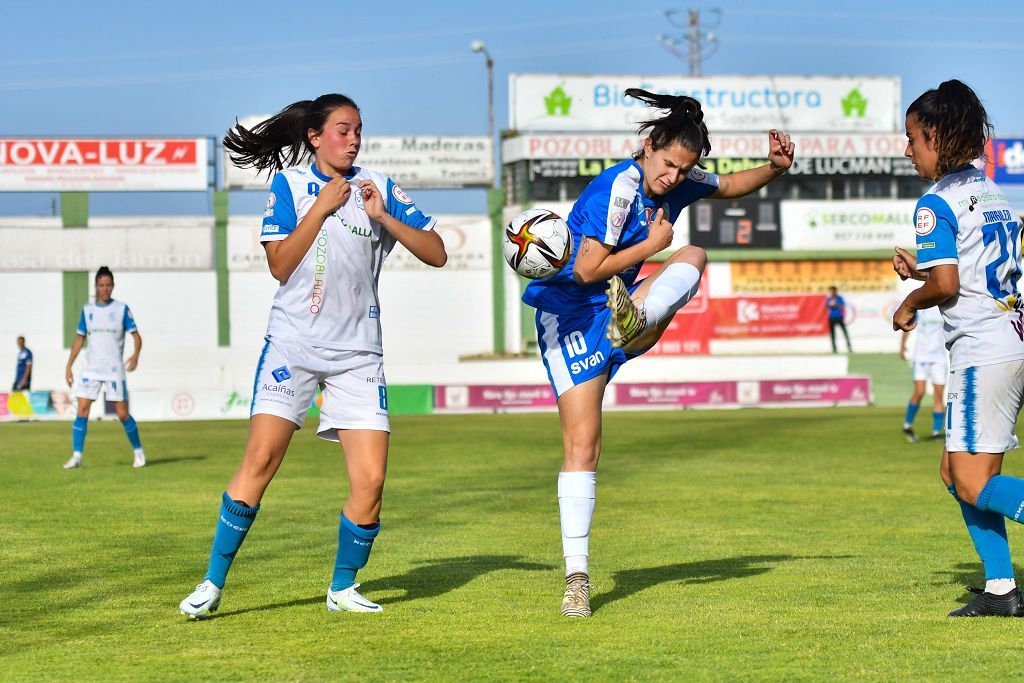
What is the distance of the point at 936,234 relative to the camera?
575 centimetres

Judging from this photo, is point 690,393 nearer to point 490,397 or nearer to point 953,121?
point 490,397

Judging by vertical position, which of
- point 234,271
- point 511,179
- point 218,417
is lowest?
point 218,417

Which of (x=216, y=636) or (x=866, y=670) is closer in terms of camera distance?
(x=866, y=670)

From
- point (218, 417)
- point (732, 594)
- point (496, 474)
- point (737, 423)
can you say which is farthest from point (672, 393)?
point (732, 594)

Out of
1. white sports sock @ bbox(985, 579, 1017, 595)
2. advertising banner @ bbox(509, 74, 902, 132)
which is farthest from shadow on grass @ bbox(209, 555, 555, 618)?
advertising banner @ bbox(509, 74, 902, 132)

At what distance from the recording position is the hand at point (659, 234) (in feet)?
20.0

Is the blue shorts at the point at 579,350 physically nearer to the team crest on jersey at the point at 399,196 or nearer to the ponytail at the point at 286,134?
the team crest on jersey at the point at 399,196

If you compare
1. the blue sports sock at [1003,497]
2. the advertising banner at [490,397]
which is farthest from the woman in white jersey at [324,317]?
the advertising banner at [490,397]

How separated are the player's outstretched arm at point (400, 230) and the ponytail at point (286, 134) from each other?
360mm

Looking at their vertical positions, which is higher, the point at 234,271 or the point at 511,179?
the point at 511,179

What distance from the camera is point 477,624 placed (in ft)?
19.8

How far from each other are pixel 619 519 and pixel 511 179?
42964mm

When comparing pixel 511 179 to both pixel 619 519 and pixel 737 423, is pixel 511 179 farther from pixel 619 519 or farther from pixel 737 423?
pixel 619 519

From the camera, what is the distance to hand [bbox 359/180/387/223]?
596cm
